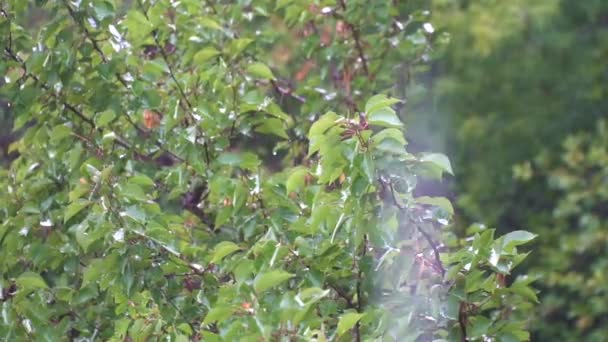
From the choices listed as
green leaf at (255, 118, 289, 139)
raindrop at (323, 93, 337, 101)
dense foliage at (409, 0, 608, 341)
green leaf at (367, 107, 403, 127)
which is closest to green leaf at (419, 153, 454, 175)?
green leaf at (367, 107, 403, 127)

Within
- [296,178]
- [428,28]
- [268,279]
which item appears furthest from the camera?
[428,28]

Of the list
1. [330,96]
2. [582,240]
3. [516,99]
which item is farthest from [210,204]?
[516,99]

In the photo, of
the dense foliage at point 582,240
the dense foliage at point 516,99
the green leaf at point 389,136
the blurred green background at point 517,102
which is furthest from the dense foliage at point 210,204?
the dense foliage at point 516,99

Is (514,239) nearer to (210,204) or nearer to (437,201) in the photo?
(437,201)

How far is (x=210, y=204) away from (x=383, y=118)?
1.07 metres

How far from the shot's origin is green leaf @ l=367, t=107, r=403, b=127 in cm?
195

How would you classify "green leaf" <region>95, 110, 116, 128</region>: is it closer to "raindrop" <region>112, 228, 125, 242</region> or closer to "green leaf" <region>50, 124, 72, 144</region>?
"green leaf" <region>50, 124, 72, 144</region>

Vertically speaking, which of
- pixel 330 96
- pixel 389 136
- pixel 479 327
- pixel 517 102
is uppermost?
pixel 389 136

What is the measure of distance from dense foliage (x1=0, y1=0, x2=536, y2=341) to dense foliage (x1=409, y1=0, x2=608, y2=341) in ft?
16.7

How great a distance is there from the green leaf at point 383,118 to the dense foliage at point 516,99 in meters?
6.06

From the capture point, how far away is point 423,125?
8.08 m

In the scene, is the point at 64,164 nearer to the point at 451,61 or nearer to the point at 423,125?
the point at 423,125

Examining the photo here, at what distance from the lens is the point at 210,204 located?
116 inches

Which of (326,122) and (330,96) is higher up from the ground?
(326,122)
